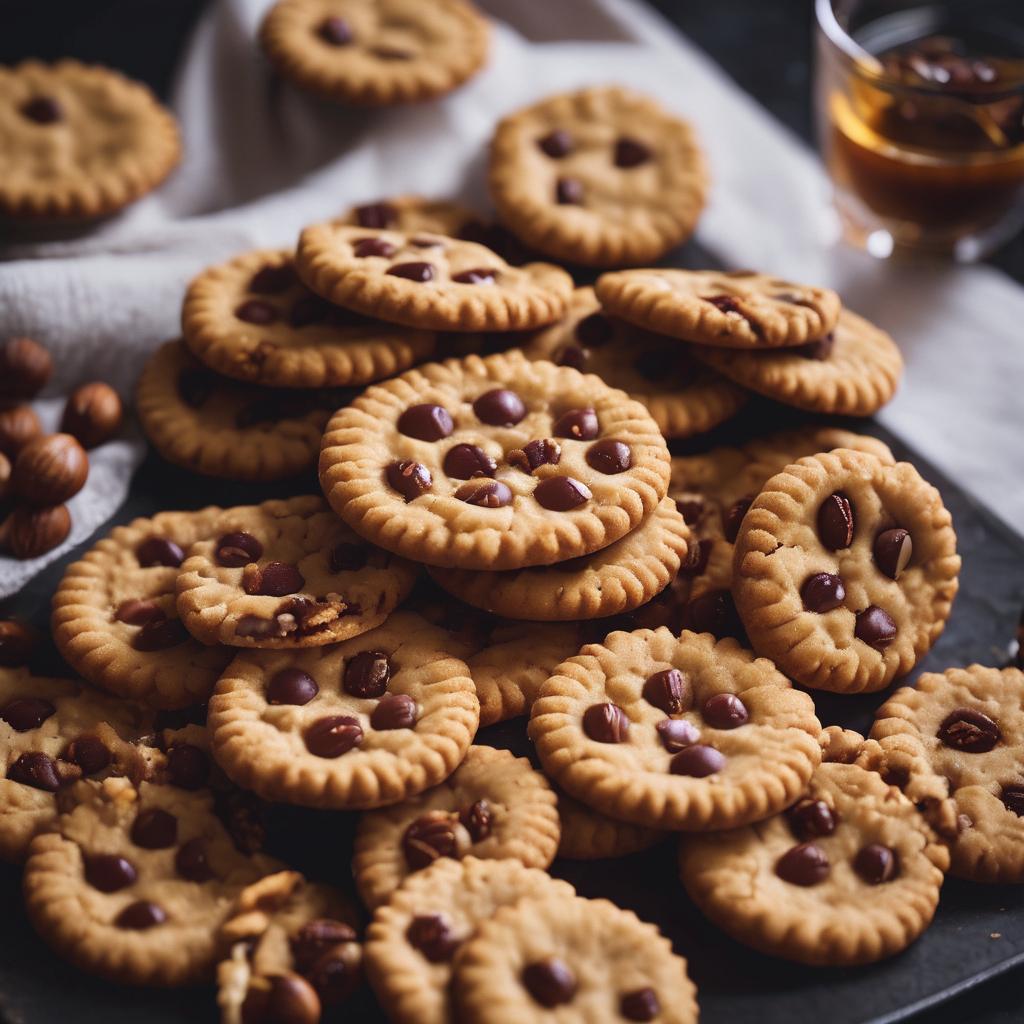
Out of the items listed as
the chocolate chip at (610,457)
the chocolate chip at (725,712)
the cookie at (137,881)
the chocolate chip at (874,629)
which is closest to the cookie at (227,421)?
the chocolate chip at (610,457)

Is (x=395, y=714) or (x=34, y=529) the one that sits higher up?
(x=395, y=714)

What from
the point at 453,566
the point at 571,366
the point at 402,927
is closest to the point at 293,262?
the point at 571,366

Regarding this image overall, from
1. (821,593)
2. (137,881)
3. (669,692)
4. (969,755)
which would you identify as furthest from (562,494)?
(137,881)

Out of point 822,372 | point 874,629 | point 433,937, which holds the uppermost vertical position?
point 822,372

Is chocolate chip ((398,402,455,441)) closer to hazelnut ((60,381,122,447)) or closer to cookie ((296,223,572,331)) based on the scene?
cookie ((296,223,572,331))

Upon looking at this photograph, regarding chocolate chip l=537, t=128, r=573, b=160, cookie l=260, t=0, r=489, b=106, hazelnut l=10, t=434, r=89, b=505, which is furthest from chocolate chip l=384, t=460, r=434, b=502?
cookie l=260, t=0, r=489, b=106

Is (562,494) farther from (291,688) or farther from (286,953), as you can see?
(286,953)
